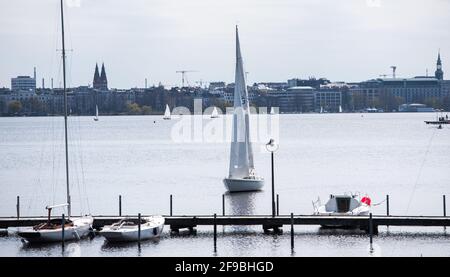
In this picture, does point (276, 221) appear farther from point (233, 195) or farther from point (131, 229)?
point (233, 195)

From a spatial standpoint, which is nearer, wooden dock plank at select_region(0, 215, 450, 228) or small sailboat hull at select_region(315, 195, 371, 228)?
wooden dock plank at select_region(0, 215, 450, 228)

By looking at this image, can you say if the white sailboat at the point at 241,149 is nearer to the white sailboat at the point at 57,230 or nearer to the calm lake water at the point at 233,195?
the calm lake water at the point at 233,195

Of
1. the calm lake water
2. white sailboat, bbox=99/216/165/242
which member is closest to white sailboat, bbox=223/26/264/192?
the calm lake water

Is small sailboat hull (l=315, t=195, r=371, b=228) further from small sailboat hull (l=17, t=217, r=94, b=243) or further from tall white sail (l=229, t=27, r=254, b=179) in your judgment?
tall white sail (l=229, t=27, r=254, b=179)

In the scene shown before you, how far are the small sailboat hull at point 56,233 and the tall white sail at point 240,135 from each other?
15.4m

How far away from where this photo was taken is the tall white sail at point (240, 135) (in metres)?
39.4

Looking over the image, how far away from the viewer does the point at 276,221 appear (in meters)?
25.1

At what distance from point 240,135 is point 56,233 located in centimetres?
1705

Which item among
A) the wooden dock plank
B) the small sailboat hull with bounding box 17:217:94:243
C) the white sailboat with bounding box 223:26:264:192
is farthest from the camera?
the white sailboat with bounding box 223:26:264:192

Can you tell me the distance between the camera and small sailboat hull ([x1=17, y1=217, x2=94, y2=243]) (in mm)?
23797

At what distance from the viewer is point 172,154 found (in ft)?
266

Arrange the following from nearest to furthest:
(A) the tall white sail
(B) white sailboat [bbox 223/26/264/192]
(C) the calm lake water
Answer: (C) the calm lake water, (B) white sailboat [bbox 223/26/264/192], (A) the tall white sail

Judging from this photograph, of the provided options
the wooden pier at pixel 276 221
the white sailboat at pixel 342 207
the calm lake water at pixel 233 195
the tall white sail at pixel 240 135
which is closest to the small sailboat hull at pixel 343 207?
the white sailboat at pixel 342 207
